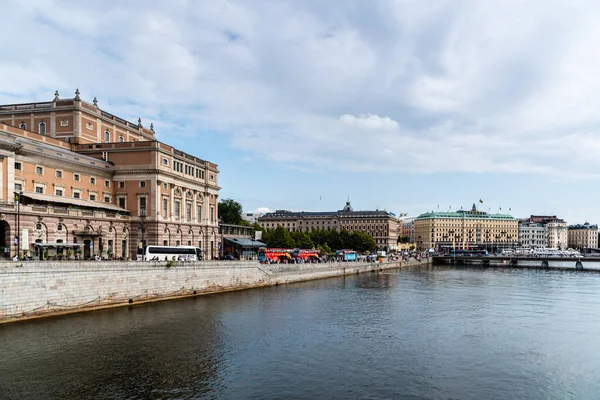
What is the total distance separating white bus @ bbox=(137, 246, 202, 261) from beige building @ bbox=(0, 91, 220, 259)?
200 inches

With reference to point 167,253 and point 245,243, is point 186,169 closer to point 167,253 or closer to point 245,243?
point 167,253

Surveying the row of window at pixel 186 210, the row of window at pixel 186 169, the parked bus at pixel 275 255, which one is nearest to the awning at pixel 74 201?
the row of window at pixel 186 210

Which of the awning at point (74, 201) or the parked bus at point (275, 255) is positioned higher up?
the awning at point (74, 201)

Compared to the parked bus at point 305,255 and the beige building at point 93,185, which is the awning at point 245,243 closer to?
the parked bus at point 305,255

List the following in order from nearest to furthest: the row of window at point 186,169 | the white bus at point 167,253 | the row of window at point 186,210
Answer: the white bus at point 167,253 → the row of window at point 186,210 → the row of window at point 186,169

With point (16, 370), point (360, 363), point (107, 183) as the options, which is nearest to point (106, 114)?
point (107, 183)

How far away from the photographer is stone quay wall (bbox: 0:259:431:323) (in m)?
41.5

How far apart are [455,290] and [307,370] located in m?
51.8

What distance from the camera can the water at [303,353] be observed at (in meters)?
27.6

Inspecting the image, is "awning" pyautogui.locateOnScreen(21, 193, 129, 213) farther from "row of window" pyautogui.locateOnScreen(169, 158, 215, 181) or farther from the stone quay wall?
the stone quay wall

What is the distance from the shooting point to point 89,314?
46.5 meters

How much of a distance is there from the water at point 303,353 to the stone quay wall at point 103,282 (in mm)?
1978

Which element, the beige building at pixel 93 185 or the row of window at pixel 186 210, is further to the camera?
the row of window at pixel 186 210

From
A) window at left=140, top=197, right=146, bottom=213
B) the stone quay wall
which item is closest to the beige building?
window at left=140, top=197, right=146, bottom=213
